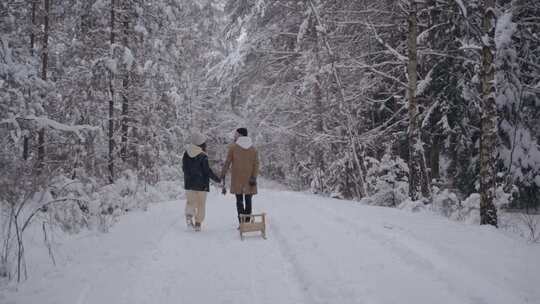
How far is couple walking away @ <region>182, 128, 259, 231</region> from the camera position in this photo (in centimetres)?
835

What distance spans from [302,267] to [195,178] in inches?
156

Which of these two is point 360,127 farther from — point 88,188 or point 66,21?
point 66,21

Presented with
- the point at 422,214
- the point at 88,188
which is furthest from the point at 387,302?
the point at 88,188

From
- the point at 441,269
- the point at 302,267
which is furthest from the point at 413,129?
the point at 302,267

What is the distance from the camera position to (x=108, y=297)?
13.9ft

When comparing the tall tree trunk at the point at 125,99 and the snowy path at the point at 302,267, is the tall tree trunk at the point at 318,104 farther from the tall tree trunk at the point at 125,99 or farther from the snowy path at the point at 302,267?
the snowy path at the point at 302,267

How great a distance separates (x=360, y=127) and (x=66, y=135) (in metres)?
11.9

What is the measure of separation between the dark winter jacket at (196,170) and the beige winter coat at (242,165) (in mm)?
443

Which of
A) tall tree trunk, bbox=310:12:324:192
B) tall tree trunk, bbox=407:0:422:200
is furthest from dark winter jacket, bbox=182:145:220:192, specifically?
tall tree trunk, bbox=310:12:324:192

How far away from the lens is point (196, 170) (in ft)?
27.8

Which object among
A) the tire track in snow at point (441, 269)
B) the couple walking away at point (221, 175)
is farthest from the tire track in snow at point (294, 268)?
the tire track in snow at point (441, 269)

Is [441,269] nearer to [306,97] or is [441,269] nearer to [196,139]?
[196,139]

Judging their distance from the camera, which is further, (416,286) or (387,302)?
A: (416,286)

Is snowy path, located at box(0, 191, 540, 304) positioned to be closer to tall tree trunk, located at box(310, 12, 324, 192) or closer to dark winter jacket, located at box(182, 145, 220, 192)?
dark winter jacket, located at box(182, 145, 220, 192)
